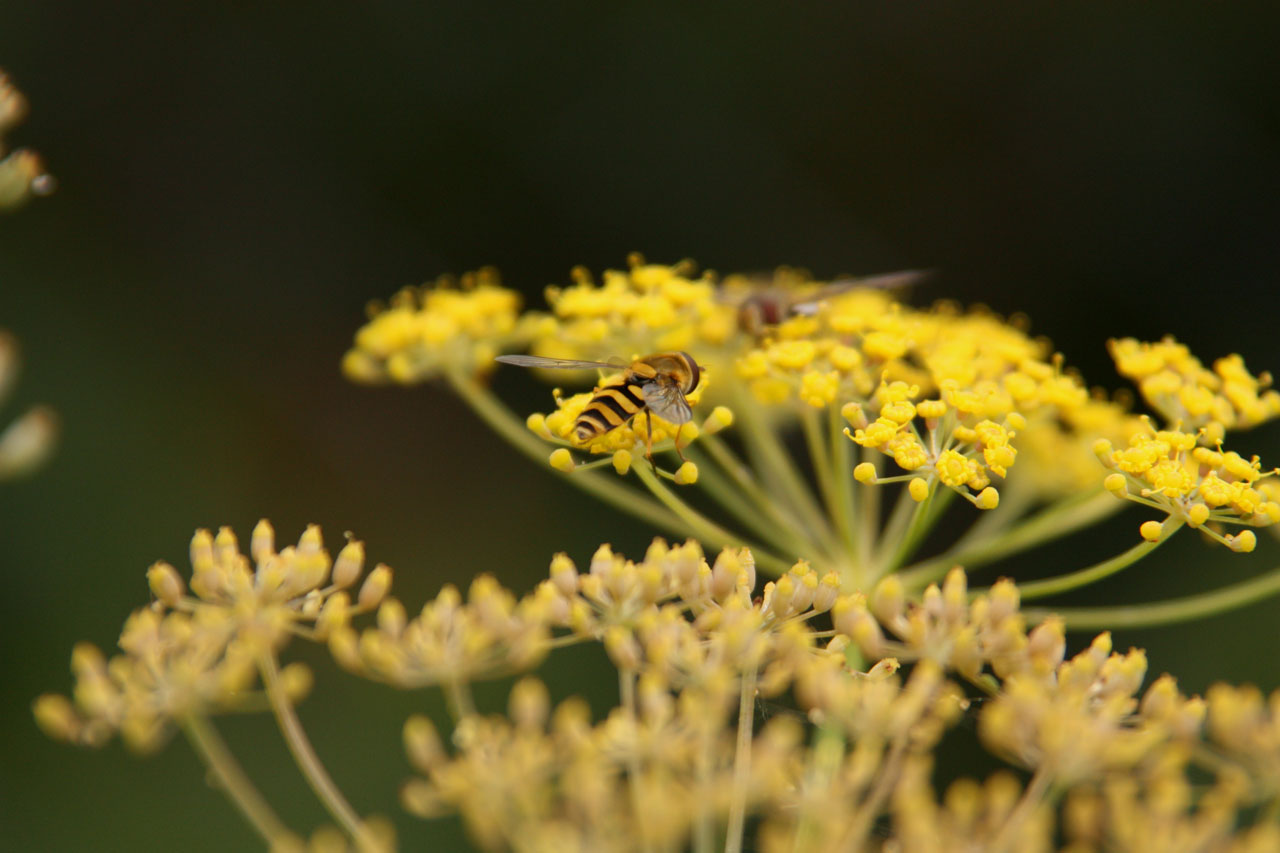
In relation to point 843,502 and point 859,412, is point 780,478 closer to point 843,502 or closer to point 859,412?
point 843,502

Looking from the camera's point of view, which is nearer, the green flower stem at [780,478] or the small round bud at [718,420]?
the small round bud at [718,420]

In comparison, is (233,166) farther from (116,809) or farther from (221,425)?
(116,809)

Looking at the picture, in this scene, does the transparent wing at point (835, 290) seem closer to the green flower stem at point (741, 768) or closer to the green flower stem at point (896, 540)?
the green flower stem at point (896, 540)

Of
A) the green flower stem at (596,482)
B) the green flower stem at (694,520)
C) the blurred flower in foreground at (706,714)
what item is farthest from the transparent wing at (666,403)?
the blurred flower in foreground at (706,714)

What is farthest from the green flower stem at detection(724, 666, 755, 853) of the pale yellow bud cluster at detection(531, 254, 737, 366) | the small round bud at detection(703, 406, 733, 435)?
the pale yellow bud cluster at detection(531, 254, 737, 366)

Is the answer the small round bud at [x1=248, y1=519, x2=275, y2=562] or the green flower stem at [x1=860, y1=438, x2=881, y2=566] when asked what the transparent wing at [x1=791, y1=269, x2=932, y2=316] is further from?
the small round bud at [x1=248, y1=519, x2=275, y2=562]

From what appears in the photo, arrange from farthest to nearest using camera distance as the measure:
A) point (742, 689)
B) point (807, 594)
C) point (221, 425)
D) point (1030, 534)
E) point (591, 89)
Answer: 1. point (591, 89)
2. point (221, 425)
3. point (1030, 534)
4. point (807, 594)
5. point (742, 689)

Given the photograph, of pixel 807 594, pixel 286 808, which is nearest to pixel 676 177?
pixel 286 808
